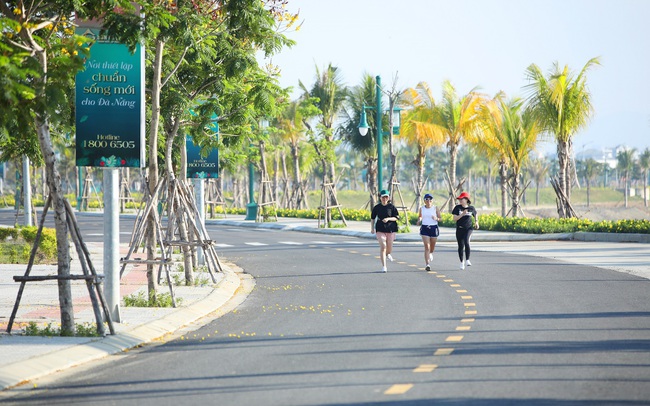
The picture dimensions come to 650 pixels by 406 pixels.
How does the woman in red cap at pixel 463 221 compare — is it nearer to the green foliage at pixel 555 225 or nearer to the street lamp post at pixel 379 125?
the green foliage at pixel 555 225

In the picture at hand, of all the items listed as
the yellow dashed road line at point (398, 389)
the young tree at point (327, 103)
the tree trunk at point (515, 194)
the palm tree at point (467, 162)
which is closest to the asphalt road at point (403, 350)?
the yellow dashed road line at point (398, 389)

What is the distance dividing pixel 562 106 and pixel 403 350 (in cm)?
3145

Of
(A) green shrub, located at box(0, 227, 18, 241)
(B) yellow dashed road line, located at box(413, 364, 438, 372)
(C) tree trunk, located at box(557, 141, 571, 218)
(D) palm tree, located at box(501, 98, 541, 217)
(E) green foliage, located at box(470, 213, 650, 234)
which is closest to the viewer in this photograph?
(B) yellow dashed road line, located at box(413, 364, 438, 372)

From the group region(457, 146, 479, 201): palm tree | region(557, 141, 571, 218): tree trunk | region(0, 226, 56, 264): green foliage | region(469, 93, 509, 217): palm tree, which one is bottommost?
region(0, 226, 56, 264): green foliage

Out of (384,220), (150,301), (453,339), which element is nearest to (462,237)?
(384,220)

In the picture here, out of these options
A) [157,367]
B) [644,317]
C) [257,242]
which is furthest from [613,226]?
[157,367]

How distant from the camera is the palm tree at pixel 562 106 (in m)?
41.8

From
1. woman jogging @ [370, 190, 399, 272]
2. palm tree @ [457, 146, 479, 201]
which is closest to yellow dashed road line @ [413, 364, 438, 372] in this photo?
woman jogging @ [370, 190, 399, 272]

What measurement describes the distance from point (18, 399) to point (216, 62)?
13645 millimetres

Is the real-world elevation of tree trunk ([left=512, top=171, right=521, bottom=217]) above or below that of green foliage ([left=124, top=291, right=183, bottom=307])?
above

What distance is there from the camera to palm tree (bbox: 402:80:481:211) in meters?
51.0

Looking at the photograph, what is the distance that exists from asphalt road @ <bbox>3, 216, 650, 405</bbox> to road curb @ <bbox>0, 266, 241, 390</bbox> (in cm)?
27

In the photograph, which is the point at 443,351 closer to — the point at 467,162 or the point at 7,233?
the point at 7,233

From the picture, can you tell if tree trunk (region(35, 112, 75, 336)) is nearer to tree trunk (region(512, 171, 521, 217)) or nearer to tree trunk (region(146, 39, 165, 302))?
tree trunk (region(146, 39, 165, 302))
